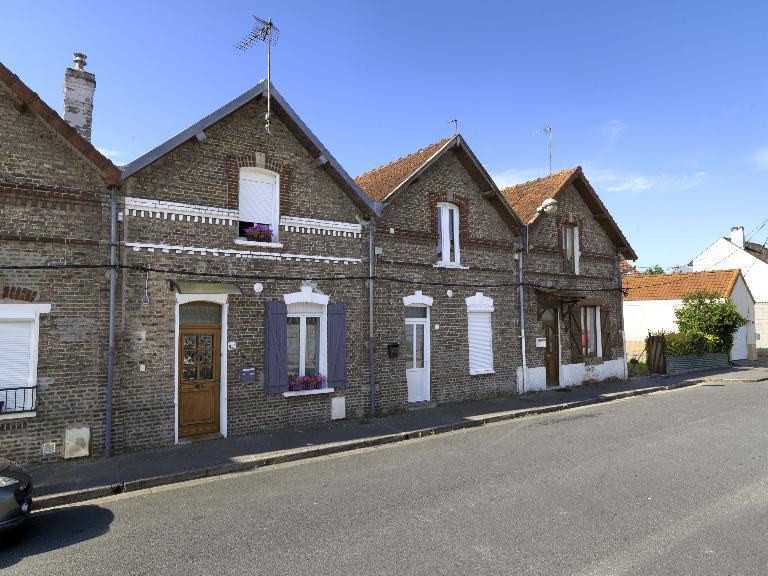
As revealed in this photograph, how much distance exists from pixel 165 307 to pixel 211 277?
1.03m

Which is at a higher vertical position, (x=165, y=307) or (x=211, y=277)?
(x=211, y=277)

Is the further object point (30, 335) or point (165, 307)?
point (165, 307)

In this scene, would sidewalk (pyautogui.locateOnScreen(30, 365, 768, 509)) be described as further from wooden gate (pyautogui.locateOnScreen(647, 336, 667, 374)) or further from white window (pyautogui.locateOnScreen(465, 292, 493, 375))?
wooden gate (pyautogui.locateOnScreen(647, 336, 667, 374))

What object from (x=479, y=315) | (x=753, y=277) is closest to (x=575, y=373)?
(x=479, y=315)

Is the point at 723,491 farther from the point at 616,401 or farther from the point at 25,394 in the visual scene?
the point at 25,394

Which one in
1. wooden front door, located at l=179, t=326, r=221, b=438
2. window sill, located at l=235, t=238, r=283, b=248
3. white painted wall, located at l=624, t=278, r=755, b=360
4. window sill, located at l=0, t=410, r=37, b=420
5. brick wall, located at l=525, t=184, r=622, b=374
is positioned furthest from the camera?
white painted wall, located at l=624, t=278, r=755, b=360

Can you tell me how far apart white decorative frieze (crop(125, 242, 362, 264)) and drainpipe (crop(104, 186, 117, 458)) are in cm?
29

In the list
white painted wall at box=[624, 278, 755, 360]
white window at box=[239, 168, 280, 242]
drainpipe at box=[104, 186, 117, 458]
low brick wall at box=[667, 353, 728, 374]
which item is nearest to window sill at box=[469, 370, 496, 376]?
white window at box=[239, 168, 280, 242]

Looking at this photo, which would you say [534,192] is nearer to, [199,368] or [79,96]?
[199,368]

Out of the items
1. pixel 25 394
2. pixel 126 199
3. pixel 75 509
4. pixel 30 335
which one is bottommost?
pixel 75 509

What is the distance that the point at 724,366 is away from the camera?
2286 cm

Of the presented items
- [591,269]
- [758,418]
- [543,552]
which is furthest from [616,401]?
[543,552]

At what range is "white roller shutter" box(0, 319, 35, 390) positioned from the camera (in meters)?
8.22

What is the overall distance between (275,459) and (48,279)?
4910 mm
